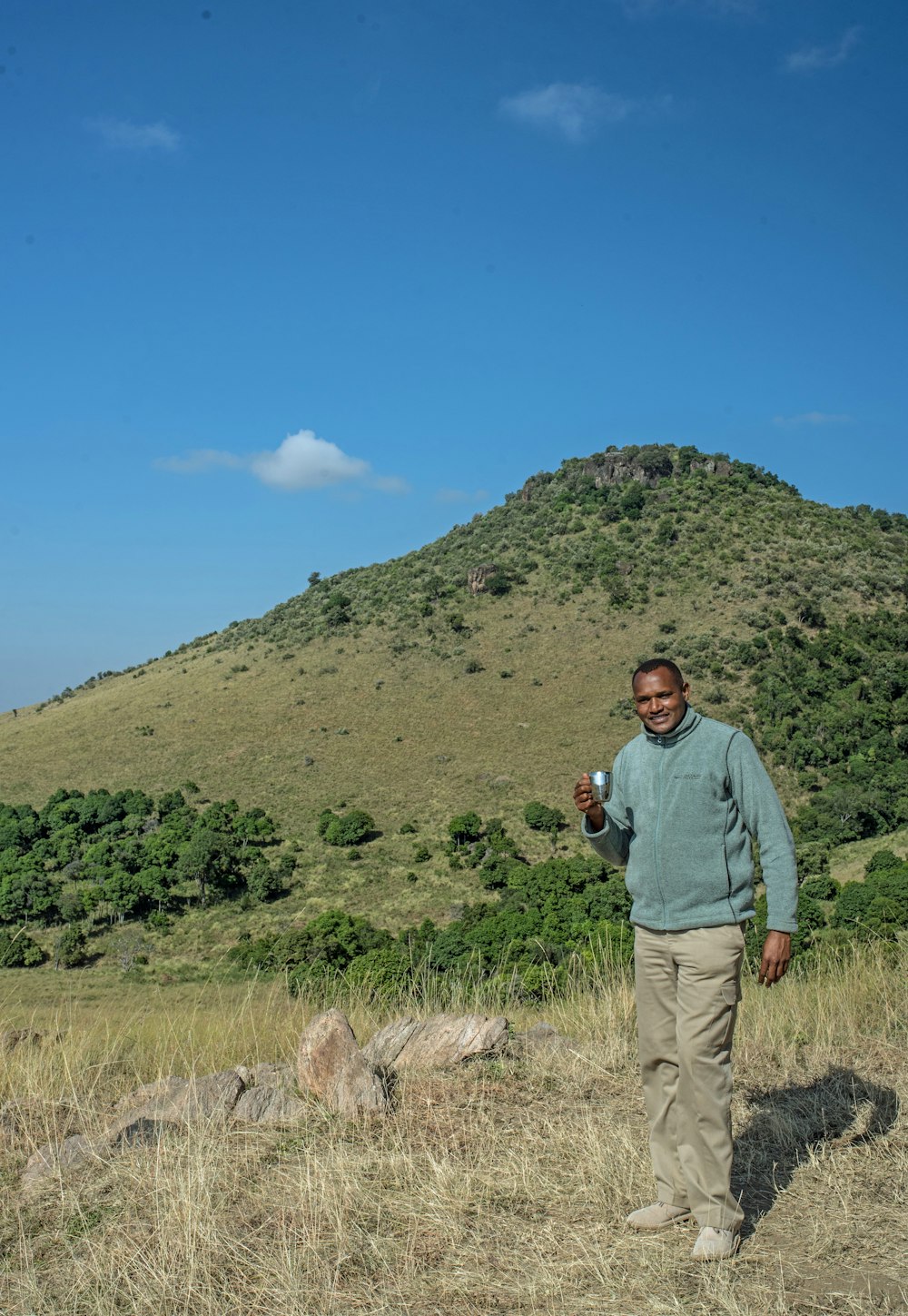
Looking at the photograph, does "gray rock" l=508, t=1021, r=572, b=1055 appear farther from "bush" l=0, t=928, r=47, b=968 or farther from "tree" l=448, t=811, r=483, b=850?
"tree" l=448, t=811, r=483, b=850

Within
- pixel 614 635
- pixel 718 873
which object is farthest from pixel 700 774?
pixel 614 635

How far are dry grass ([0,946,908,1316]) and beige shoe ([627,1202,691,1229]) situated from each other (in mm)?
57

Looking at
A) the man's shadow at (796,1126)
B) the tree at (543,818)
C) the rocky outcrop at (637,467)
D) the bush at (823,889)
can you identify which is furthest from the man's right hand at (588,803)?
the rocky outcrop at (637,467)

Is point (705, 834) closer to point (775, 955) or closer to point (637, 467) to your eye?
point (775, 955)

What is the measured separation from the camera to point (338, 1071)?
4.56 metres

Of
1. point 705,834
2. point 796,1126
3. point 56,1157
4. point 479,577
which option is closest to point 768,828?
point 705,834

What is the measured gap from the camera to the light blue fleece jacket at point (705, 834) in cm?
327

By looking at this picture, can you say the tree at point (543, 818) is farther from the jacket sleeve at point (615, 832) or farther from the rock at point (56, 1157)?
the jacket sleeve at point (615, 832)

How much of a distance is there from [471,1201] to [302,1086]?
1432 millimetres

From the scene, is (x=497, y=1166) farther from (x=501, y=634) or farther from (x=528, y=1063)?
(x=501, y=634)

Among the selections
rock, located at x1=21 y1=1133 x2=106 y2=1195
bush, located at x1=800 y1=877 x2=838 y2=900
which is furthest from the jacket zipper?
bush, located at x1=800 y1=877 x2=838 y2=900

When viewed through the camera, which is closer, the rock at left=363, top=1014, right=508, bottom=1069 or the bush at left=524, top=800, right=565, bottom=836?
the rock at left=363, top=1014, right=508, bottom=1069

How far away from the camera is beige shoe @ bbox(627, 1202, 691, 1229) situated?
10.7 feet

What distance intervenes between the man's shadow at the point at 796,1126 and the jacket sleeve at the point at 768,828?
109 centimetres
